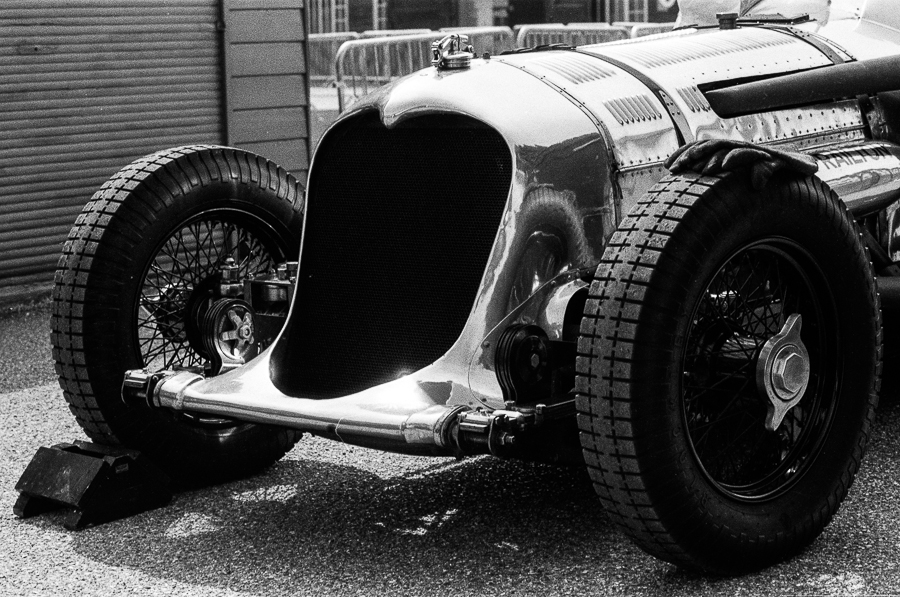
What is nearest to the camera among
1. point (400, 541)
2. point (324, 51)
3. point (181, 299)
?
point (400, 541)

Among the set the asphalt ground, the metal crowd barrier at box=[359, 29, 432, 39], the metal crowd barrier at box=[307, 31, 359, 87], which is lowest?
the asphalt ground

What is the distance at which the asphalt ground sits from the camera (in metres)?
3.54

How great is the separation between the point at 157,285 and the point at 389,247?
1.04 m

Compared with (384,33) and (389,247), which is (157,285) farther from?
(384,33)

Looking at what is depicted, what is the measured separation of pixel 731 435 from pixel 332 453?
1.70 metres

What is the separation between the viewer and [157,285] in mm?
4617

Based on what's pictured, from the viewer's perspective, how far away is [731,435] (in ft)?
12.5

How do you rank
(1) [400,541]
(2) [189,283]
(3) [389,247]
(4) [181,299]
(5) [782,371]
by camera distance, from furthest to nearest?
(2) [189,283]
(4) [181,299]
(3) [389,247]
(1) [400,541]
(5) [782,371]

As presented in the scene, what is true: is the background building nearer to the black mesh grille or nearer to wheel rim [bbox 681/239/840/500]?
the black mesh grille

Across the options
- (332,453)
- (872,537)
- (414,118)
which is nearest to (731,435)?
(872,537)

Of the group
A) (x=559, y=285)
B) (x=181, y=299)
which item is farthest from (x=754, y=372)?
(x=181, y=299)

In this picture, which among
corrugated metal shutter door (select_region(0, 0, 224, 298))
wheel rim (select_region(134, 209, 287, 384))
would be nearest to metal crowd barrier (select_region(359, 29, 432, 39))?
corrugated metal shutter door (select_region(0, 0, 224, 298))

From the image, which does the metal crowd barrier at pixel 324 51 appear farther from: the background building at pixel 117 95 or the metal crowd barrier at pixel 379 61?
the background building at pixel 117 95

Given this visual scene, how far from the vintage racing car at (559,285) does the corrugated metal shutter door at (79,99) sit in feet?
12.2
